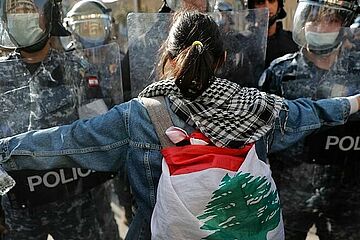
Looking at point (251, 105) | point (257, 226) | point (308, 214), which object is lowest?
point (308, 214)

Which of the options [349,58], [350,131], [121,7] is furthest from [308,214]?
[121,7]

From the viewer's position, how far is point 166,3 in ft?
8.07

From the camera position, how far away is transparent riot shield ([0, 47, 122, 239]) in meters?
1.79

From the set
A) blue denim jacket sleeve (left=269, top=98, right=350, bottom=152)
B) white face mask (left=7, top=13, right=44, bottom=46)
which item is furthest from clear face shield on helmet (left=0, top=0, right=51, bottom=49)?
blue denim jacket sleeve (left=269, top=98, right=350, bottom=152)

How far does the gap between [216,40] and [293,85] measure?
0.84 metres

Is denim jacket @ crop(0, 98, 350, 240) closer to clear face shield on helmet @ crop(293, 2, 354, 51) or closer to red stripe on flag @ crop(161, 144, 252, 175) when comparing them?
red stripe on flag @ crop(161, 144, 252, 175)

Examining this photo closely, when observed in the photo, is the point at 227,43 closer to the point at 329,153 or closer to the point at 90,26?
the point at 329,153

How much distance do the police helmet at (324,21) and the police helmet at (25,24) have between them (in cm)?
123

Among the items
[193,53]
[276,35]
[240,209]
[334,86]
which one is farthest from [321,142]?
[276,35]

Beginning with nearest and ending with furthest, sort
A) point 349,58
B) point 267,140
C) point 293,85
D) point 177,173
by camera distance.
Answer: point 177,173
point 267,140
point 349,58
point 293,85

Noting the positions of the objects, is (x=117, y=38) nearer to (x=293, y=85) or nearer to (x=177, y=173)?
(x=293, y=85)

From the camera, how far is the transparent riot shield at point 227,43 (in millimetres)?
1837

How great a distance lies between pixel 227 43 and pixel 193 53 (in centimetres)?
78

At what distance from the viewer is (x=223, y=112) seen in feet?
4.19
